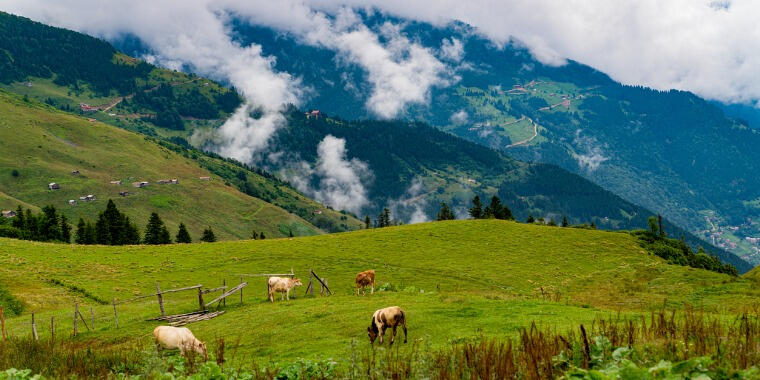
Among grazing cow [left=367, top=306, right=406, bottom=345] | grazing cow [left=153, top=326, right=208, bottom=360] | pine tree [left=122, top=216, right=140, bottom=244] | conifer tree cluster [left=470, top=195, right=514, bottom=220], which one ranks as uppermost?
conifer tree cluster [left=470, top=195, right=514, bottom=220]

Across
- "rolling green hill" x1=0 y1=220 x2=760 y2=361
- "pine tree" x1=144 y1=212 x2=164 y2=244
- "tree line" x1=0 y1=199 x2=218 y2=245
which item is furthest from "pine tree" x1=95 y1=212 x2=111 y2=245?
"rolling green hill" x1=0 y1=220 x2=760 y2=361

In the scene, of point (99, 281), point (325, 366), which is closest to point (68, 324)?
point (99, 281)

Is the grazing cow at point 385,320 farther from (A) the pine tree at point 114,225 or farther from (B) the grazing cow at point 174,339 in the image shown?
(A) the pine tree at point 114,225

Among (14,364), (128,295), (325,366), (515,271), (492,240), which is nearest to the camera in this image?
(325,366)

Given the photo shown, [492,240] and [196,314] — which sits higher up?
[492,240]

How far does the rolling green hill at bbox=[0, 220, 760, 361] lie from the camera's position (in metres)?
25.3

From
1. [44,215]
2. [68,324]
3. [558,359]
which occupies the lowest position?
[68,324]

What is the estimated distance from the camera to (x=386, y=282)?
177 feet

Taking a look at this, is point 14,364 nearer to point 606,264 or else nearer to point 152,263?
point 152,263

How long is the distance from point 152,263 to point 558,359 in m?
A: 60.5

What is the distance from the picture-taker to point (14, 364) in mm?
16250

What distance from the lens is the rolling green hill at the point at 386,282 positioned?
83.0 ft

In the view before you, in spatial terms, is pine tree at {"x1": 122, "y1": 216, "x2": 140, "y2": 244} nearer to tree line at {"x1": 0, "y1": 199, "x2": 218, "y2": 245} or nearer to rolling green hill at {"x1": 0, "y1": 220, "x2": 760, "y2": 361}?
tree line at {"x1": 0, "y1": 199, "x2": 218, "y2": 245}

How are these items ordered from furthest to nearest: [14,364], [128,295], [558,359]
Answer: [128,295], [14,364], [558,359]
